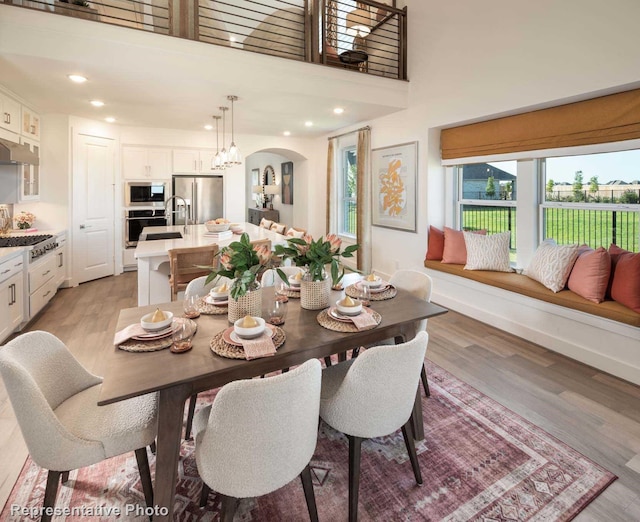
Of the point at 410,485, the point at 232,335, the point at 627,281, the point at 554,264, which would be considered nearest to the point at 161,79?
the point at 232,335

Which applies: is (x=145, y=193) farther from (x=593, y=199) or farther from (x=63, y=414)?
(x=593, y=199)

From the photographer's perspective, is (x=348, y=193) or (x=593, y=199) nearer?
(x=593, y=199)

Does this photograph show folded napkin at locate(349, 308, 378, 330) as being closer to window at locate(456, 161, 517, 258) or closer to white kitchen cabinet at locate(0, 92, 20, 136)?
window at locate(456, 161, 517, 258)

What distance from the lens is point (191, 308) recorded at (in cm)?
194

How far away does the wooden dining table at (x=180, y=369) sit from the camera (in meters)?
1.30

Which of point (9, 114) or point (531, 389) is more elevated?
point (9, 114)

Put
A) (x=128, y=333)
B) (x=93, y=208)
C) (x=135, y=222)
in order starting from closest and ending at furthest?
1. (x=128, y=333)
2. (x=93, y=208)
3. (x=135, y=222)

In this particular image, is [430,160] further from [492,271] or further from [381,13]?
[381,13]

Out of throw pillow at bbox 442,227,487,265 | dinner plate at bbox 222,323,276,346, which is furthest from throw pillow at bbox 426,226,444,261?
dinner plate at bbox 222,323,276,346

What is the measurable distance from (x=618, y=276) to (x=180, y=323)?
130 inches

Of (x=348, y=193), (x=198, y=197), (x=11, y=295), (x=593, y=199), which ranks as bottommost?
(x=11, y=295)

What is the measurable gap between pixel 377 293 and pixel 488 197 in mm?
2814

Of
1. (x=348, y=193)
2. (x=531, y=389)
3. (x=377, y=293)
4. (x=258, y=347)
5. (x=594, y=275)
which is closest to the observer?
(x=258, y=347)

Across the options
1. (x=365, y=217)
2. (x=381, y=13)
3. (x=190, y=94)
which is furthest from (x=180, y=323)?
(x=381, y=13)
